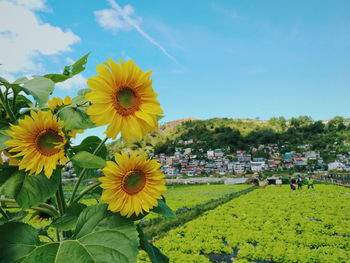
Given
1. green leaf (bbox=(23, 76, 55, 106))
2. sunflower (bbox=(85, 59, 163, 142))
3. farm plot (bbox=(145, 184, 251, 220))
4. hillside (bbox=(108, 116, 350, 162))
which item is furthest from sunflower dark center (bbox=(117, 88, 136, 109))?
hillside (bbox=(108, 116, 350, 162))

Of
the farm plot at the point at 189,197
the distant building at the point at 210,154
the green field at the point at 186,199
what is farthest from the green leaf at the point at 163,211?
the distant building at the point at 210,154

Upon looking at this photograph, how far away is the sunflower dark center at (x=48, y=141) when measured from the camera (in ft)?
2.49

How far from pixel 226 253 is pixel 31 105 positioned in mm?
7314

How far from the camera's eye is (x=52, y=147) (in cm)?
77

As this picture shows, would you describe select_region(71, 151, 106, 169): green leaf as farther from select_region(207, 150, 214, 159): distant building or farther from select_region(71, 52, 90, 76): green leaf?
select_region(207, 150, 214, 159): distant building

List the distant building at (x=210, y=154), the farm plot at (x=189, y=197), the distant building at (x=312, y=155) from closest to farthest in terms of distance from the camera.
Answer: the farm plot at (x=189, y=197), the distant building at (x=312, y=155), the distant building at (x=210, y=154)

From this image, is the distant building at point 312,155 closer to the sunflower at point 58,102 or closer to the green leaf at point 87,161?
the sunflower at point 58,102

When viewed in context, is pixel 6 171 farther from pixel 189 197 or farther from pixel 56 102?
pixel 189 197

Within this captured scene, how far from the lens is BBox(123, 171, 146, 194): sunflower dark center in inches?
32.1

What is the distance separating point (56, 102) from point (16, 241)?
17.8 inches

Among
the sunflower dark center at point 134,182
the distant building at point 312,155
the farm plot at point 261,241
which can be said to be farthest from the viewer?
the distant building at point 312,155

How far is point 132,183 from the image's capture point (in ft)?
2.75

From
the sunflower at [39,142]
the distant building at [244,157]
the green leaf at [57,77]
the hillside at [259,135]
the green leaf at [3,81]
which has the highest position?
the hillside at [259,135]

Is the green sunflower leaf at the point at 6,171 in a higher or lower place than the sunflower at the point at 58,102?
lower
